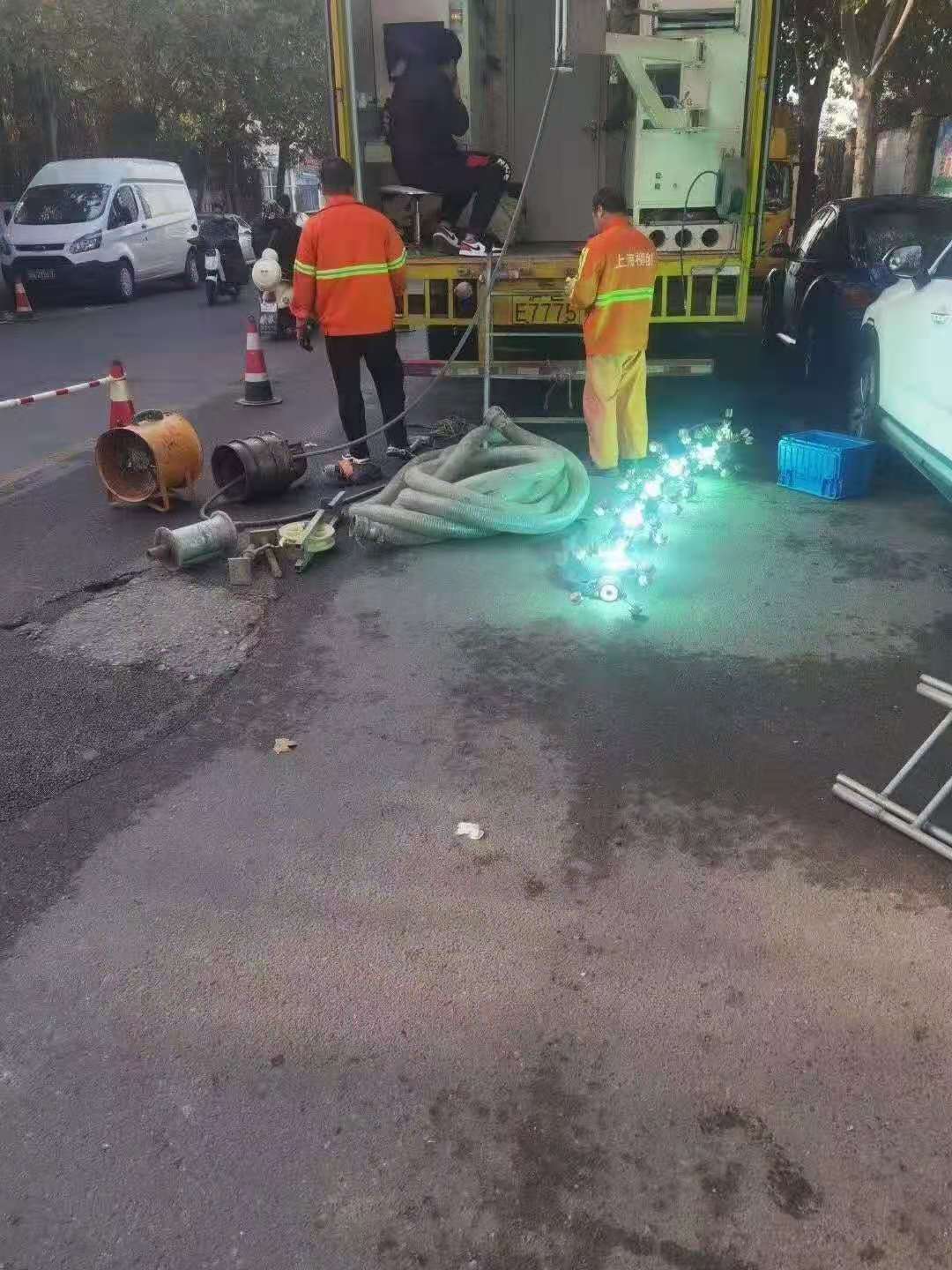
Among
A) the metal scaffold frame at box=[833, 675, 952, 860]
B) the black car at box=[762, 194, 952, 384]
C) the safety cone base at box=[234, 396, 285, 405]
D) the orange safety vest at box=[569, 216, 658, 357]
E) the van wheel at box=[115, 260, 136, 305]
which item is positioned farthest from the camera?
the van wheel at box=[115, 260, 136, 305]

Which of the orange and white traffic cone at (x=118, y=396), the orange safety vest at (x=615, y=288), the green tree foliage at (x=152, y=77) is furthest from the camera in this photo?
the green tree foliage at (x=152, y=77)

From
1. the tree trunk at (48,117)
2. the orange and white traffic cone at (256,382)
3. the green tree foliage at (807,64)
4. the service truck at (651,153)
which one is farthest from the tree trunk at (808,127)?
the tree trunk at (48,117)

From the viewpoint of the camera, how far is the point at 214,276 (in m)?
19.2

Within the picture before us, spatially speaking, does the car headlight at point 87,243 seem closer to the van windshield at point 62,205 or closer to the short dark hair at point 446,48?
the van windshield at point 62,205

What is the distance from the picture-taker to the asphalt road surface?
7.29 ft

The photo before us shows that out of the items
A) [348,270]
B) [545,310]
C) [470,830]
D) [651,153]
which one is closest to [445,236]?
[545,310]

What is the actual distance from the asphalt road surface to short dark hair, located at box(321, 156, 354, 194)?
288 cm

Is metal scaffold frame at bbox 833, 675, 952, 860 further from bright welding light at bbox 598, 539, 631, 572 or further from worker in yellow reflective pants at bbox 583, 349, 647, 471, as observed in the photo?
worker in yellow reflective pants at bbox 583, 349, 647, 471

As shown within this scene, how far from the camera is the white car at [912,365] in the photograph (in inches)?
227

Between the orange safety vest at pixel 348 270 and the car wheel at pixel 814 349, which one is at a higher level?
the orange safety vest at pixel 348 270

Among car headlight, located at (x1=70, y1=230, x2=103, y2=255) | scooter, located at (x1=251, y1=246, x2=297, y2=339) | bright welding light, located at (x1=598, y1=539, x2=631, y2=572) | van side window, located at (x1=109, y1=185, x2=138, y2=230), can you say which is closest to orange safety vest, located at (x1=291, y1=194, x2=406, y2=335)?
bright welding light, located at (x1=598, y1=539, x2=631, y2=572)

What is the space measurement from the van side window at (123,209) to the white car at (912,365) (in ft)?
52.5

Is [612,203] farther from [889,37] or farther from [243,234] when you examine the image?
[243,234]

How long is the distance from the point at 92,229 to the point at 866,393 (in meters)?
16.0
